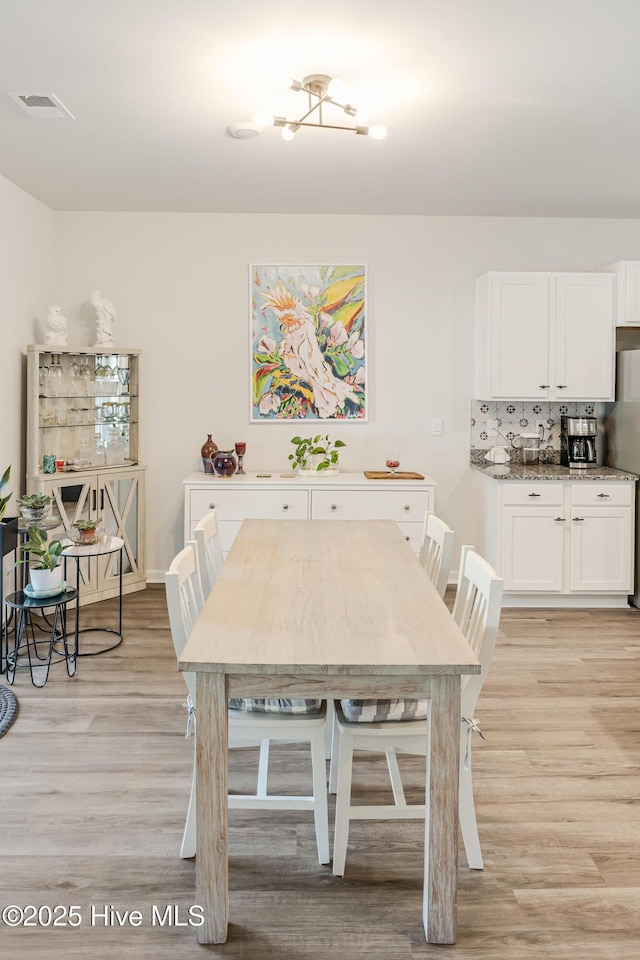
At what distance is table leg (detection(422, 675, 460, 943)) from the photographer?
1.81 meters

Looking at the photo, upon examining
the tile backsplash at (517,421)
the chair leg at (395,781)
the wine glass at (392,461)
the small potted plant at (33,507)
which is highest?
the tile backsplash at (517,421)

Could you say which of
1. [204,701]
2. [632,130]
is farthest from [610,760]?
[632,130]

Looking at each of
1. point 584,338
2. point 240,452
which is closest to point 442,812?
point 240,452

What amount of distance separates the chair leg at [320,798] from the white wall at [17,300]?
3.01m

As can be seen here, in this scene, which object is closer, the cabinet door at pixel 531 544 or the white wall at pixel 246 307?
the cabinet door at pixel 531 544

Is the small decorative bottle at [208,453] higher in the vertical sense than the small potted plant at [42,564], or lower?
higher

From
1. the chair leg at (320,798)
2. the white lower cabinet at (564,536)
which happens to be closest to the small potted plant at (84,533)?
the chair leg at (320,798)

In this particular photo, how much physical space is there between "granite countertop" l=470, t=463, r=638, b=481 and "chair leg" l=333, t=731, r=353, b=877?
9.73ft

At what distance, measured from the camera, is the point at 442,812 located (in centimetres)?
183

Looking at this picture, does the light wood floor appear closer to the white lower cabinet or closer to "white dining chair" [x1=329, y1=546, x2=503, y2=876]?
"white dining chair" [x1=329, y1=546, x2=503, y2=876]

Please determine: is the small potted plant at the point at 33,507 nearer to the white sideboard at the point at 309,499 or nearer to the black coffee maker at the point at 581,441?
the white sideboard at the point at 309,499

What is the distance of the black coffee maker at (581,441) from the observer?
5.11 metres

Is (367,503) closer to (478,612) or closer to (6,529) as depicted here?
(6,529)

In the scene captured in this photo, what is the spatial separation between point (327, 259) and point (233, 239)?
2.24ft
